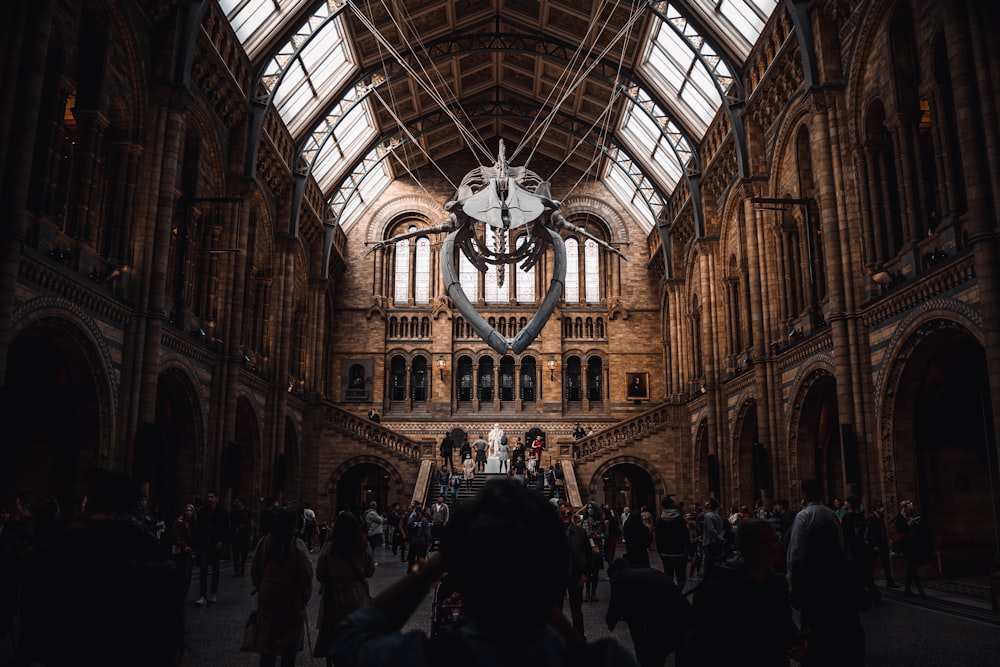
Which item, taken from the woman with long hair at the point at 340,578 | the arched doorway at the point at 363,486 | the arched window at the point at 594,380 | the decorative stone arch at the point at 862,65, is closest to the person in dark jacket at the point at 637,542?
the woman with long hair at the point at 340,578

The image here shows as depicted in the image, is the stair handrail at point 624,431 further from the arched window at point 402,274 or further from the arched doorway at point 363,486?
the arched window at point 402,274

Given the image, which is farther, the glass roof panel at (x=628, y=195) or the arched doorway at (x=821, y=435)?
the glass roof panel at (x=628, y=195)

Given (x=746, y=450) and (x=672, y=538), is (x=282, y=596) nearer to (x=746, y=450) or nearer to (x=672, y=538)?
(x=672, y=538)

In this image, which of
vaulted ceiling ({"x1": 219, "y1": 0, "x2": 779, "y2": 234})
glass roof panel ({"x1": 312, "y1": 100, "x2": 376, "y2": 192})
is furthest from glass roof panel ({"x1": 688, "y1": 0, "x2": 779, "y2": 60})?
glass roof panel ({"x1": 312, "y1": 100, "x2": 376, "y2": 192})

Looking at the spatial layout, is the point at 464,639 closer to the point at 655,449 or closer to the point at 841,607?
the point at 841,607

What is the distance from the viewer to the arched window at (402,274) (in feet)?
116

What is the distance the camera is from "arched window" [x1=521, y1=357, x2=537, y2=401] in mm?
34719

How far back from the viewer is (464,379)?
34750 millimetres

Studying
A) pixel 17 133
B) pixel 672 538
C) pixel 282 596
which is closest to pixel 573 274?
pixel 672 538

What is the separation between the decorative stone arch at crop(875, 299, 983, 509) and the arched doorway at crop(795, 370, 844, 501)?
323 centimetres

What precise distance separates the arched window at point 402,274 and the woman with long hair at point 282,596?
2994cm

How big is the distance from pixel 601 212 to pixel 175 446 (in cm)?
2258

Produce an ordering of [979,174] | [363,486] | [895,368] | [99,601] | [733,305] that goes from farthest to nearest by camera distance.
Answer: [363,486] < [733,305] < [895,368] < [979,174] < [99,601]

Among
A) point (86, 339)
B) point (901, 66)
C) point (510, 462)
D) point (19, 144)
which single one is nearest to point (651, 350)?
point (510, 462)
